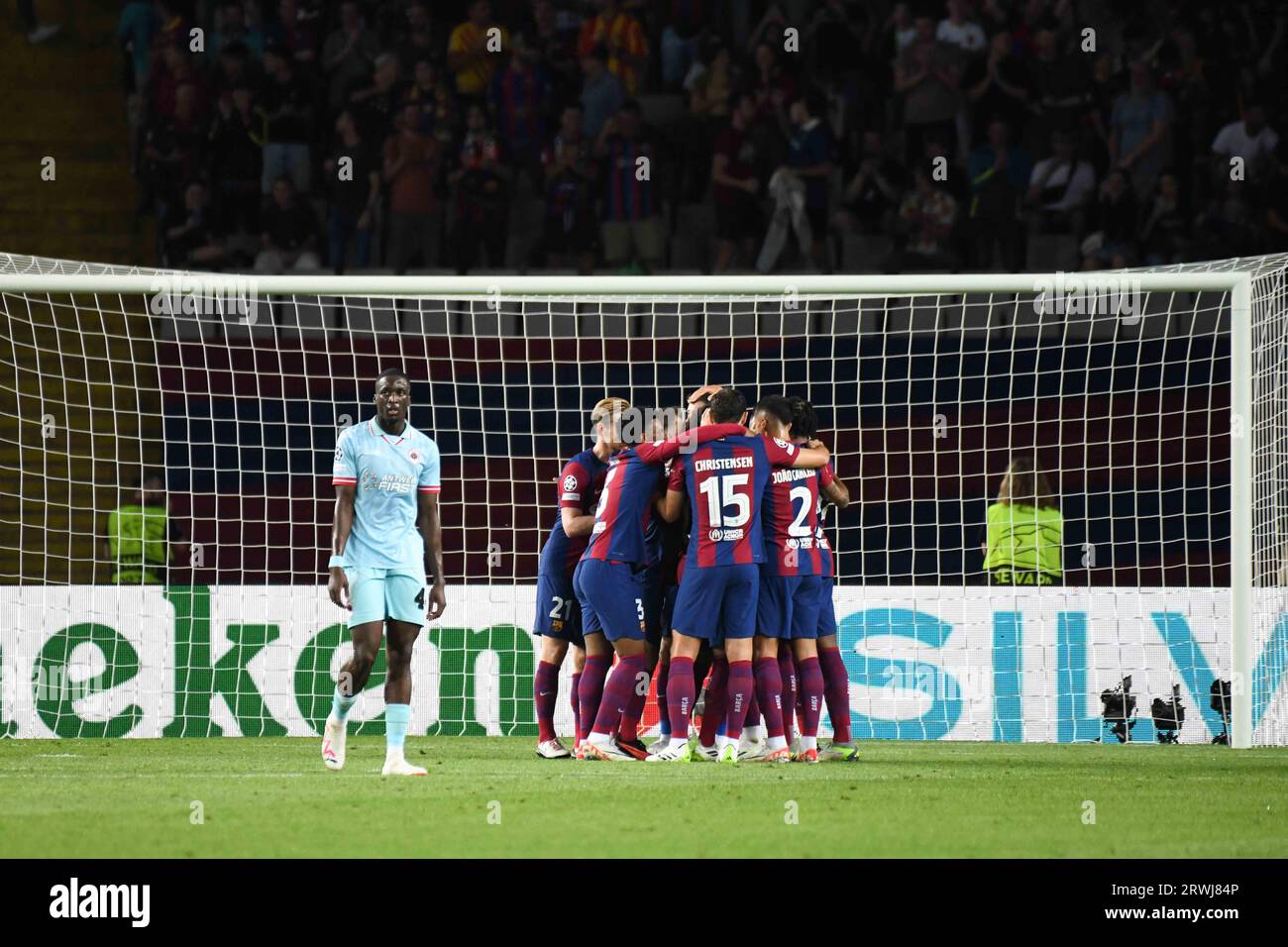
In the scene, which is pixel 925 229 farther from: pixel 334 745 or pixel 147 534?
pixel 334 745

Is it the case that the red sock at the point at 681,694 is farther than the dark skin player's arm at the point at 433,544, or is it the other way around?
the red sock at the point at 681,694

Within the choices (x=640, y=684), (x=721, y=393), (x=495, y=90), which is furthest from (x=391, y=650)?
(x=495, y=90)

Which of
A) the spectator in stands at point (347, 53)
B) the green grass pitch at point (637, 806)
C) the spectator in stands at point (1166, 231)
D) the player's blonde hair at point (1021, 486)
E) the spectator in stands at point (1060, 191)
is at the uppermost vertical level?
the spectator in stands at point (347, 53)

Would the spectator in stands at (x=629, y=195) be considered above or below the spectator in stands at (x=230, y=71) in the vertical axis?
below

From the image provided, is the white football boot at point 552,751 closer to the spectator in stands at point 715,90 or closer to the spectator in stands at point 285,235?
the spectator in stands at point 285,235

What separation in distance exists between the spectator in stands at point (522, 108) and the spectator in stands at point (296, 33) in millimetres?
1866

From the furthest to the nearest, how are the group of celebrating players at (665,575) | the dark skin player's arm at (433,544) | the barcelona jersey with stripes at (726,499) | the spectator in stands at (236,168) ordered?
the spectator in stands at (236,168) → the barcelona jersey with stripes at (726,499) → the dark skin player's arm at (433,544) → the group of celebrating players at (665,575)

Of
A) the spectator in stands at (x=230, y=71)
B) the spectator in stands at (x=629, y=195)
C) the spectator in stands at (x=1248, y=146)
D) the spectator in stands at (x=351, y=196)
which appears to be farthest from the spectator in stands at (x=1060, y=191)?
the spectator in stands at (x=230, y=71)

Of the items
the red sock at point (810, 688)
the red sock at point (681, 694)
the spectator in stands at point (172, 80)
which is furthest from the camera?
the spectator in stands at point (172, 80)

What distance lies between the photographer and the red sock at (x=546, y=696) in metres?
9.64

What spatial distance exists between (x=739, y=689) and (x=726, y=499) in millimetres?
978

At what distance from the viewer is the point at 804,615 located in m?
9.34

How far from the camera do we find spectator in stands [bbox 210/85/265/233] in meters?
16.4

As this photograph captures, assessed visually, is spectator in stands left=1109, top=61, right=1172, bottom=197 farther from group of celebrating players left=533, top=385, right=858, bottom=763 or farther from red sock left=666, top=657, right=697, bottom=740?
red sock left=666, top=657, right=697, bottom=740
